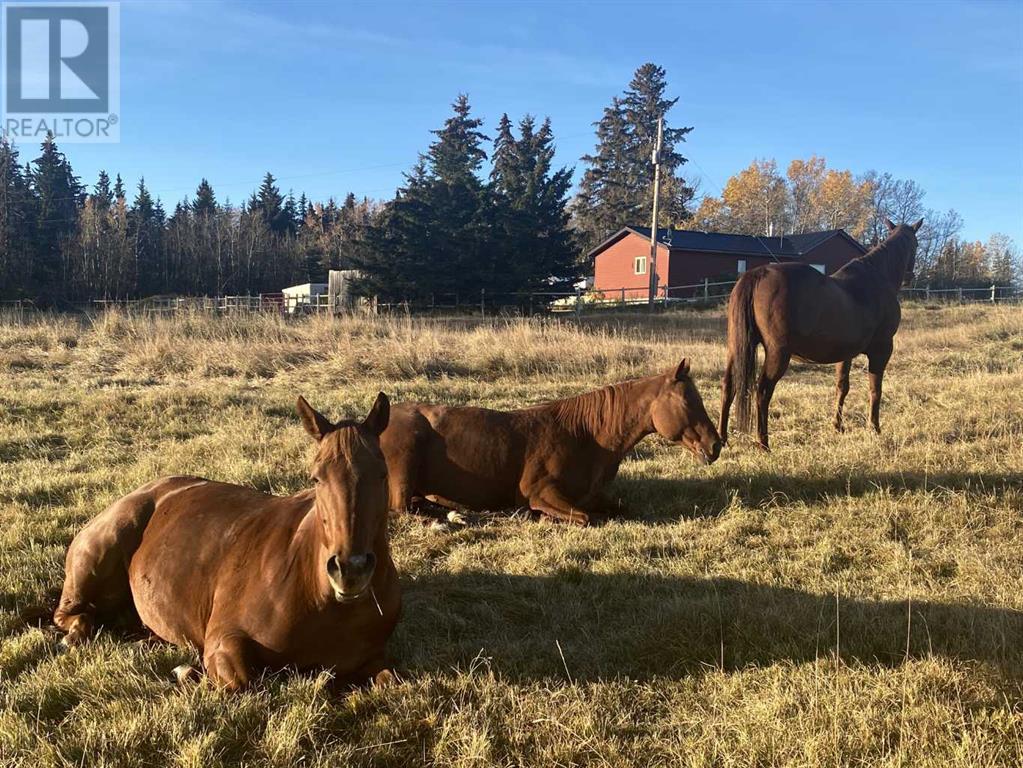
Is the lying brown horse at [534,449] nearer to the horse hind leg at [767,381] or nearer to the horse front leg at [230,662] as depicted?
the horse hind leg at [767,381]

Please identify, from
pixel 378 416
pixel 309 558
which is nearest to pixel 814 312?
pixel 378 416

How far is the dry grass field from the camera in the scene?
2.66m

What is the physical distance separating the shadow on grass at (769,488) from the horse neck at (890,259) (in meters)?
4.25

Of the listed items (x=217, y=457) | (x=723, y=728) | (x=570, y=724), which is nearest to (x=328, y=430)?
(x=570, y=724)

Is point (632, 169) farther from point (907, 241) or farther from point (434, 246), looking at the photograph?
point (907, 241)

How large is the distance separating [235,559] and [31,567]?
7.02 feet

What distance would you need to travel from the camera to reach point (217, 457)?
A: 752 centimetres

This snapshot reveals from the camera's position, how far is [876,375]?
30.1ft

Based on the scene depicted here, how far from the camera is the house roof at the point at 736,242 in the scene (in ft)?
150

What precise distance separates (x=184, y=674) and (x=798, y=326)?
25.5 feet

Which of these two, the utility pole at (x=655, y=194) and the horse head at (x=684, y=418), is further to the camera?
the utility pole at (x=655, y=194)

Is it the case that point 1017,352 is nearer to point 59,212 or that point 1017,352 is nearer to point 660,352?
point 660,352

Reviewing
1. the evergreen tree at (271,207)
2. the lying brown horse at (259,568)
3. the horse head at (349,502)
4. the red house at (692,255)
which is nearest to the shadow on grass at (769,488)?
the lying brown horse at (259,568)

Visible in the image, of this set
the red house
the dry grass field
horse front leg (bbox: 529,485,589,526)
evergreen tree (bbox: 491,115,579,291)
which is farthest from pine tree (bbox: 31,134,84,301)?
horse front leg (bbox: 529,485,589,526)
